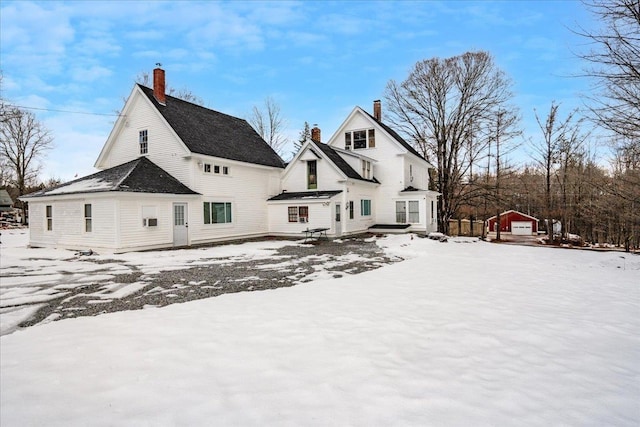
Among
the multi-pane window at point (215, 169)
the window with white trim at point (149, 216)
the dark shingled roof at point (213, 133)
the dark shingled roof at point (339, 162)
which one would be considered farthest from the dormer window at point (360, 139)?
the window with white trim at point (149, 216)

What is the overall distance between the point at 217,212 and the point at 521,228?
37.5 m

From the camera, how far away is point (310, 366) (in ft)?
11.9

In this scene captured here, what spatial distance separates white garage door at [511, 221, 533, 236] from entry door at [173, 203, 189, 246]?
38771mm

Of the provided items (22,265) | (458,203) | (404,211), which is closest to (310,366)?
(22,265)

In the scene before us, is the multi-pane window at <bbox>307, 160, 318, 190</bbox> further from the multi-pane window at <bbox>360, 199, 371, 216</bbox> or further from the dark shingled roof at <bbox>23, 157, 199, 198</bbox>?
the dark shingled roof at <bbox>23, 157, 199, 198</bbox>

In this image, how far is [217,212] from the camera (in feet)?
62.0

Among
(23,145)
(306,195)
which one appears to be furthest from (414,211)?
(23,145)

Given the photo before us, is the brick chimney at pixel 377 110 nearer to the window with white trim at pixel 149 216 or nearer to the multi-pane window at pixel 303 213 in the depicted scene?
the multi-pane window at pixel 303 213

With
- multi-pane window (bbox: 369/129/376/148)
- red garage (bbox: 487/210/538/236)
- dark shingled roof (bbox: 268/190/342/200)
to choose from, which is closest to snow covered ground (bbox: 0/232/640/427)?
dark shingled roof (bbox: 268/190/342/200)

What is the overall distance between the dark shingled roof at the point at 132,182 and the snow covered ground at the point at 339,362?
1007 centimetres

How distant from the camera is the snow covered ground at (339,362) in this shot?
9.14 ft

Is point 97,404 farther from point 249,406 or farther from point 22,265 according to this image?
point 22,265

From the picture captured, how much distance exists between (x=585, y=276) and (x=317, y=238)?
13158mm

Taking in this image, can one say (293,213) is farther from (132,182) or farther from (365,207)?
(132,182)
